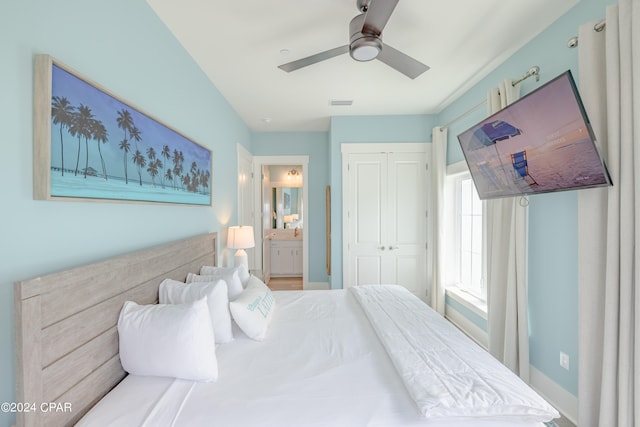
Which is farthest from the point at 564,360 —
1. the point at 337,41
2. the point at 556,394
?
the point at 337,41

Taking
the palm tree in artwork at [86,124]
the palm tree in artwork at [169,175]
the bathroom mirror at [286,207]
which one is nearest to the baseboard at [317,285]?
the bathroom mirror at [286,207]

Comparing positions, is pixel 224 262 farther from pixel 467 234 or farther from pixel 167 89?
pixel 467 234

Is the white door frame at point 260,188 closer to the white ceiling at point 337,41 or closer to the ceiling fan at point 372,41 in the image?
the white ceiling at point 337,41

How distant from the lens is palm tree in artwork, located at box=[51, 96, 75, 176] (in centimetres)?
97

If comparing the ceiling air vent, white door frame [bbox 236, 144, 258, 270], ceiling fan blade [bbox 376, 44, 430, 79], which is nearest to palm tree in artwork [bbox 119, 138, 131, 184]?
ceiling fan blade [bbox 376, 44, 430, 79]

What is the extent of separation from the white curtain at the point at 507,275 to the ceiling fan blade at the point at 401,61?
0.93 meters

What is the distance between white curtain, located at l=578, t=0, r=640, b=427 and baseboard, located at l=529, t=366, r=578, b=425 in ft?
1.07

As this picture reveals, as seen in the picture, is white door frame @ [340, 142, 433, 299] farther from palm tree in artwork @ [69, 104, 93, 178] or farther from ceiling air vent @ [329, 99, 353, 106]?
palm tree in artwork @ [69, 104, 93, 178]

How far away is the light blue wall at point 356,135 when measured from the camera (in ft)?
12.0

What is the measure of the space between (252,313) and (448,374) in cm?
108

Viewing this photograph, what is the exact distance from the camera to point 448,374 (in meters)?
1.19

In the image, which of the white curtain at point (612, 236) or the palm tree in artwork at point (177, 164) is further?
the palm tree in artwork at point (177, 164)

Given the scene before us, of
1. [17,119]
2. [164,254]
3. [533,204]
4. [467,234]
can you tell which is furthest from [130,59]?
[467,234]

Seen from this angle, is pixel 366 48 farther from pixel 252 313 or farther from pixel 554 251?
pixel 554 251
